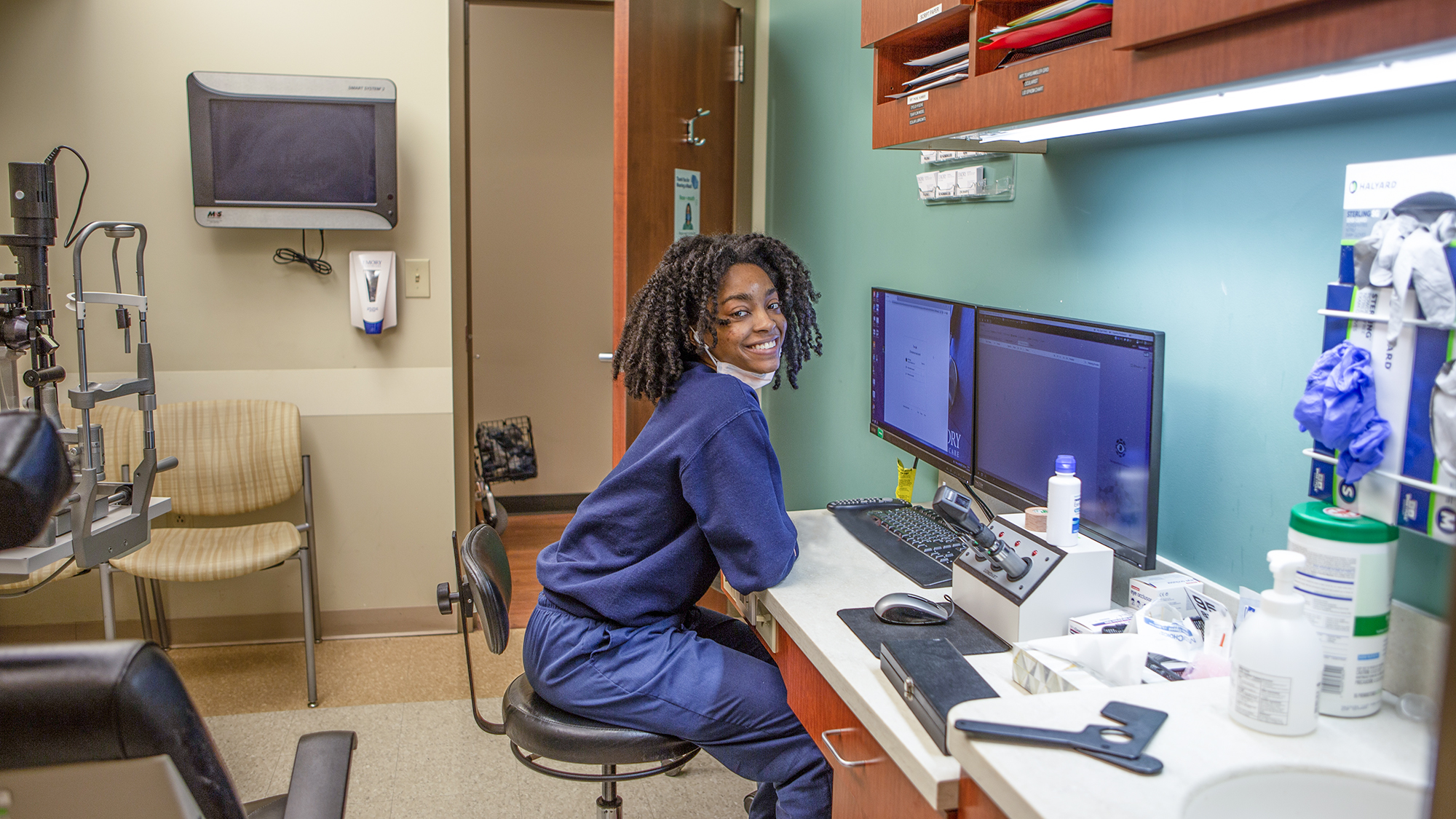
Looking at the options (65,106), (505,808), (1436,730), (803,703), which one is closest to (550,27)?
(65,106)

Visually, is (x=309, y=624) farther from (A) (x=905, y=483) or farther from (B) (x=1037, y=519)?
(B) (x=1037, y=519)

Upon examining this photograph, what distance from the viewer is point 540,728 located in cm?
162

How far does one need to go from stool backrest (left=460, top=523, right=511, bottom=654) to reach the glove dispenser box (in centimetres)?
79

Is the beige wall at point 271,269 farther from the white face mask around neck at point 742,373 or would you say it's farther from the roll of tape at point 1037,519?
the roll of tape at point 1037,519

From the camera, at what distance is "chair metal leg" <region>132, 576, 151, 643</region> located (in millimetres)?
3094

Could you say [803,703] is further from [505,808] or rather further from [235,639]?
[235,639]

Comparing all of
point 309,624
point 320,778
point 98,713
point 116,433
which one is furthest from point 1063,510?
point 116,433

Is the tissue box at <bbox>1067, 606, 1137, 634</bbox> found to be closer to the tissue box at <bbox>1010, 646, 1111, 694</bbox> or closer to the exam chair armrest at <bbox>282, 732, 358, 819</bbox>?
the tissue box at <bbox>1010, 646, 1111, 694</bbox>

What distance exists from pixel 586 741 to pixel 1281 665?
3.35 feet

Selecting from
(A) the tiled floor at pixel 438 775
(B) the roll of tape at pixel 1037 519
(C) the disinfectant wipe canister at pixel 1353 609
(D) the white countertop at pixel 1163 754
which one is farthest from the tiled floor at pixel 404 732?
(C) the disinfectant wipe canister at pixel 1353 609

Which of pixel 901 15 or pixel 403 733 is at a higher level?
pixel 901 15

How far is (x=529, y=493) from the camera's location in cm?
477

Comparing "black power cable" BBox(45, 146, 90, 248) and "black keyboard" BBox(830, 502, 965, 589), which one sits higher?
"black power cable" BBox(45, 146, 90, 248)

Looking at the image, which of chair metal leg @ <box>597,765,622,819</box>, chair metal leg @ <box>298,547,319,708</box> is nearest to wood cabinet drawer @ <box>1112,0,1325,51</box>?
chair metal leg @ <box>597,765,622,819</box>
